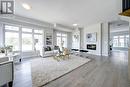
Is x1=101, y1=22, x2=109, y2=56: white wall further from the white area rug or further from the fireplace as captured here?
the white area rug

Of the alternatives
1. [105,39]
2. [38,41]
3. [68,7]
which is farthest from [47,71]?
[105,39]

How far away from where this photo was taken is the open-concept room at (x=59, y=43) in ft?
10.2

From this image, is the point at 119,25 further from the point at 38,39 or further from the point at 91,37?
the point at 38,39

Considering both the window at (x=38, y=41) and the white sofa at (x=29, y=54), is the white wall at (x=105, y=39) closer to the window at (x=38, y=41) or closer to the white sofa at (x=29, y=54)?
the window at (x=38, y=41)

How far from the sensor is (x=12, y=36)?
21.8 feet

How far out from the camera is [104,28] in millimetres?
9133

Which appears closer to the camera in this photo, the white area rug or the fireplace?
the white area rug

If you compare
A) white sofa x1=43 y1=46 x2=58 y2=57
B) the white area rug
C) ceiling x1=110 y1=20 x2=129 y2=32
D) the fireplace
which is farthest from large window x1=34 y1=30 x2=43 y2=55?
ceiling x1=110 y1=20 x2=129 y2=32

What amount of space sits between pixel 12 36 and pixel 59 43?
542 cm

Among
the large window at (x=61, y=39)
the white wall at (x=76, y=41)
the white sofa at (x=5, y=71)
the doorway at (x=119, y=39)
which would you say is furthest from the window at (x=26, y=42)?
the doorway at (x=119, y=39)

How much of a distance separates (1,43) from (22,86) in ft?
13.3

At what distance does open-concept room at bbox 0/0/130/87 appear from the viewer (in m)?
3.10

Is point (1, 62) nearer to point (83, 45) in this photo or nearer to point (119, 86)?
point (119, 86)

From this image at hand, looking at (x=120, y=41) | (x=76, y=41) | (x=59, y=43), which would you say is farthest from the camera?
(x=120, y=41)
